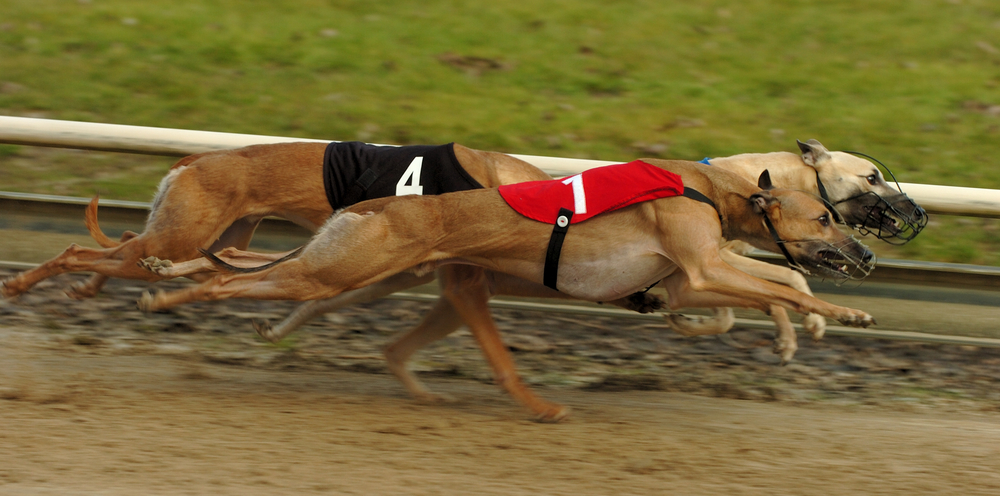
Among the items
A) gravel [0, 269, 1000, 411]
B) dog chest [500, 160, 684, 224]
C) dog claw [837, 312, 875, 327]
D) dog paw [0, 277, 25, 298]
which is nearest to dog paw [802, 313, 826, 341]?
gravel [0, 269, 1000, 411]

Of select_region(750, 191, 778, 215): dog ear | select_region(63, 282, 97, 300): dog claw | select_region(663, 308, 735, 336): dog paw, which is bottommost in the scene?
select_region(663, 308, 735, 336): dog paw

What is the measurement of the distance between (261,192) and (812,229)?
2.70 m

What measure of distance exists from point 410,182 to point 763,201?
1688mm

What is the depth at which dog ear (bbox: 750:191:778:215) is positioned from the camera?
4.11 m

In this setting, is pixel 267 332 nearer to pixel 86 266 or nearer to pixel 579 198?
pixel 86 266

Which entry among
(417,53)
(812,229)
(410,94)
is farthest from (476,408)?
(417,53)

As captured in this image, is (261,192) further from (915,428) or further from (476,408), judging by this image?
(915,428)

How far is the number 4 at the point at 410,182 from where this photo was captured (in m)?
4.64

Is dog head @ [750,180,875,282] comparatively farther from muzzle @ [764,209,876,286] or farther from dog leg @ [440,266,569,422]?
dog leg @ [440,266,569,422]

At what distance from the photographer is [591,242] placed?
4090mm

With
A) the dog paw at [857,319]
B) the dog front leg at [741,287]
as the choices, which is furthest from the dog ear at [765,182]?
the dog paw at [857,319]

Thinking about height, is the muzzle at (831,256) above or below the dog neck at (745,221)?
below

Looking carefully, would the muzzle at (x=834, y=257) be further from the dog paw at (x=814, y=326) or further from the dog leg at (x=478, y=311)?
the dog leg at (x=478, y=311)

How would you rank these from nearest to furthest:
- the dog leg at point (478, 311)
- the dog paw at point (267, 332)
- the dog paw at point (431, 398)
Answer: the dog leg at point (478, 311)
the dog paw at point (431, 398)
the dog paw at point (267, 332)
